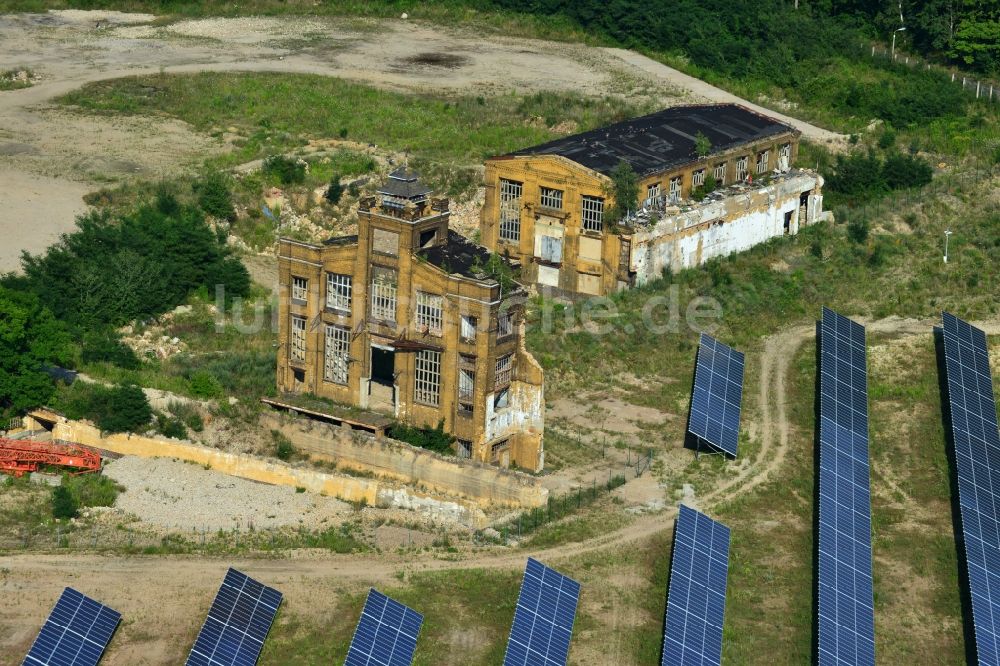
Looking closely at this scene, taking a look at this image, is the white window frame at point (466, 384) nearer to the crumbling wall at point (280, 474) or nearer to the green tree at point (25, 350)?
the crumbling wall at point (280, 474)

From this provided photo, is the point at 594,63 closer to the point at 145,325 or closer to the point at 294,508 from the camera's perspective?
the point at 145,325

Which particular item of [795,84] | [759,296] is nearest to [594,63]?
[795,84]

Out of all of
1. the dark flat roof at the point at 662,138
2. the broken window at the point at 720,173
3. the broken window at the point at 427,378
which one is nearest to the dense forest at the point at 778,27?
the dark flat roof at the point at 662,138

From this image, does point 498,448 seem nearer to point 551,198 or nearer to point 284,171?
point 551,198

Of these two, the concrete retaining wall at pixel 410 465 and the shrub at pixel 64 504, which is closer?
the shrub at pixel 64 504

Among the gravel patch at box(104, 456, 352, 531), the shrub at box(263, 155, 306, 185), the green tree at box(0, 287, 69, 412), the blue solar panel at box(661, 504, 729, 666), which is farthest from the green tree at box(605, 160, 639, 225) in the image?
the green tree at box(0, 287, 69, 412)
